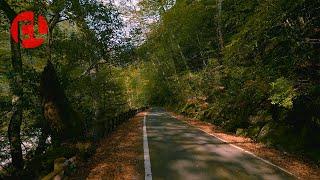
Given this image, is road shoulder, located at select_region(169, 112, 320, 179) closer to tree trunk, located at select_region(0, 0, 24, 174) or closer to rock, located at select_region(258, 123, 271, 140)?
rock, located at select_region(258, 123, 271, 140)

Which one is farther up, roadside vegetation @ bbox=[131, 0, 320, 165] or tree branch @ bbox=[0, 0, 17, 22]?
tree branch @ bbox=[0, 0, 17, 22]

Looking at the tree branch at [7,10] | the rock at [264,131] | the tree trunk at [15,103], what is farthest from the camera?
the rock at [264,131]

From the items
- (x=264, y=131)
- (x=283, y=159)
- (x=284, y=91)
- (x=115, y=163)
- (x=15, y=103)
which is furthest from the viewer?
(x=264, y=131)

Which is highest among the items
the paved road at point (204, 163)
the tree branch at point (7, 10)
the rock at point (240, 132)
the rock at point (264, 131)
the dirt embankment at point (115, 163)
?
the tree branch at point (7, 10)

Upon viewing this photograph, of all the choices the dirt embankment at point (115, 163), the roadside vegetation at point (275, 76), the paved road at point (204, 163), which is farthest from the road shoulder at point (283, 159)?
the dirt embankment at point (115, 163)

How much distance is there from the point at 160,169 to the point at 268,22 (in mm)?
6074

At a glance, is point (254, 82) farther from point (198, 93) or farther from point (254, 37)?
point (198, 93)

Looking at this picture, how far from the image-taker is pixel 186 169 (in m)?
9.59

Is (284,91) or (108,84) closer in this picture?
(284,91)

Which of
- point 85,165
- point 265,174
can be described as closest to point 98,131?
point 85,165

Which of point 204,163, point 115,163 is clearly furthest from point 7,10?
point 204,163

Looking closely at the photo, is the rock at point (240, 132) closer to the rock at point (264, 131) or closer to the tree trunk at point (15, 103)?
the rock at point (264, 131)

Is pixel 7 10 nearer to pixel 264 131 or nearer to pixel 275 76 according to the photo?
pixel 275 76

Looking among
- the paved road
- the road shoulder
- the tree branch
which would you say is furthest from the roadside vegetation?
the tree branch
